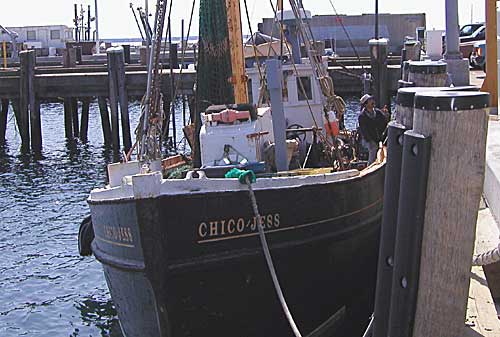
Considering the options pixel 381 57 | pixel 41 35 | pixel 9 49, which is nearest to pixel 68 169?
pixel 381 57

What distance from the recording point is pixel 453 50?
13.2 m

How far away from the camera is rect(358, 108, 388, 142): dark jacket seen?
11578 mm

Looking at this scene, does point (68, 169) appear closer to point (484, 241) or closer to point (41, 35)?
point (484, 241)

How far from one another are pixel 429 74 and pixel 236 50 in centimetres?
431

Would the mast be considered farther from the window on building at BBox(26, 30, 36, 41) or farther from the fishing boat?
the window on building at BBox(26, 30, 36, 41)

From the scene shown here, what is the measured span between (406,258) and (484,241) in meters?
2.54

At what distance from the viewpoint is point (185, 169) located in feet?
33.1

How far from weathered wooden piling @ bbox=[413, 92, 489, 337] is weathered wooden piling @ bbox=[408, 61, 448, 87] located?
336cm

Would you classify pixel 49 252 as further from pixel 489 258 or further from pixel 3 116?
pixel 3 116

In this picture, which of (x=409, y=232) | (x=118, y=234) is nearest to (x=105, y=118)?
(x=118, y=234)

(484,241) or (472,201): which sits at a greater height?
(472,201)

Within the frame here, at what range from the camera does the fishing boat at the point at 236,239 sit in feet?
25.1

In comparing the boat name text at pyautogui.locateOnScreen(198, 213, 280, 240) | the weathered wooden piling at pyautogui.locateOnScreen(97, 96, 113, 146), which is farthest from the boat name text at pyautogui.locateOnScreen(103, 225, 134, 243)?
the weathered wooden piling at pyautogui.locateOnScreen(97, 96, 113, 146)

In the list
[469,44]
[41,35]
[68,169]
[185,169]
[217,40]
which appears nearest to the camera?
[185,169]
